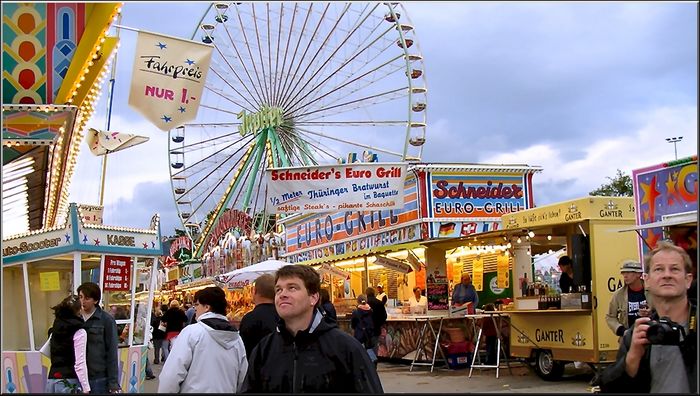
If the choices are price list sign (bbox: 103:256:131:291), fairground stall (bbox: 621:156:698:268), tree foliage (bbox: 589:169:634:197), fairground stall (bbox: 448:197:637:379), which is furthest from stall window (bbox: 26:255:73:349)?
tree foliage (bbox: 589:169:634:197)

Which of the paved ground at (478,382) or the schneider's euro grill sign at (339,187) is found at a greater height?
the schneider's euro grill sign at (339,187)

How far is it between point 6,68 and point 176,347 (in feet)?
11.6

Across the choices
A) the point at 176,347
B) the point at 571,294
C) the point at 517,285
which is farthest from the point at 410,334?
the point at 176,347

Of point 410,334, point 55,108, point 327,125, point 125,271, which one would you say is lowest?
point 410,334

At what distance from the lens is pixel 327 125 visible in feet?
94.5

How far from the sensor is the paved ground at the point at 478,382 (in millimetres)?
11789

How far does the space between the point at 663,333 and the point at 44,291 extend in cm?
1156

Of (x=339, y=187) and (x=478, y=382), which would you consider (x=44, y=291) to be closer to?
(x=339, y=187)

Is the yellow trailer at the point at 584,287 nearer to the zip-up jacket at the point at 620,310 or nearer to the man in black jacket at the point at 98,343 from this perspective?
the zip-up jacket at the point at 620,310

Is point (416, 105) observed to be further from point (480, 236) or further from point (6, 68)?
point (6, 68)

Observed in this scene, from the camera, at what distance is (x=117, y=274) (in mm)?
11766

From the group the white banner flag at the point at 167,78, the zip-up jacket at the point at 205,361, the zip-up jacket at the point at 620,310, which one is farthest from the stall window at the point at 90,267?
the zip-up jacket at the point at 205,361

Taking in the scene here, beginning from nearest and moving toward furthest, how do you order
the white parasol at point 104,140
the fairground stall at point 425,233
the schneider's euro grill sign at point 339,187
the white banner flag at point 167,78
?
the white banner flag at point 167,78 → the schneider's euro grill sign at point 339,187 → the white parasol at point 104,140 → the fairground stall at point 425,233

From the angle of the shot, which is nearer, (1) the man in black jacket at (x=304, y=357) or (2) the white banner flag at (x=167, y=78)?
(1) the man in black jacket at (x=304, y=357)
